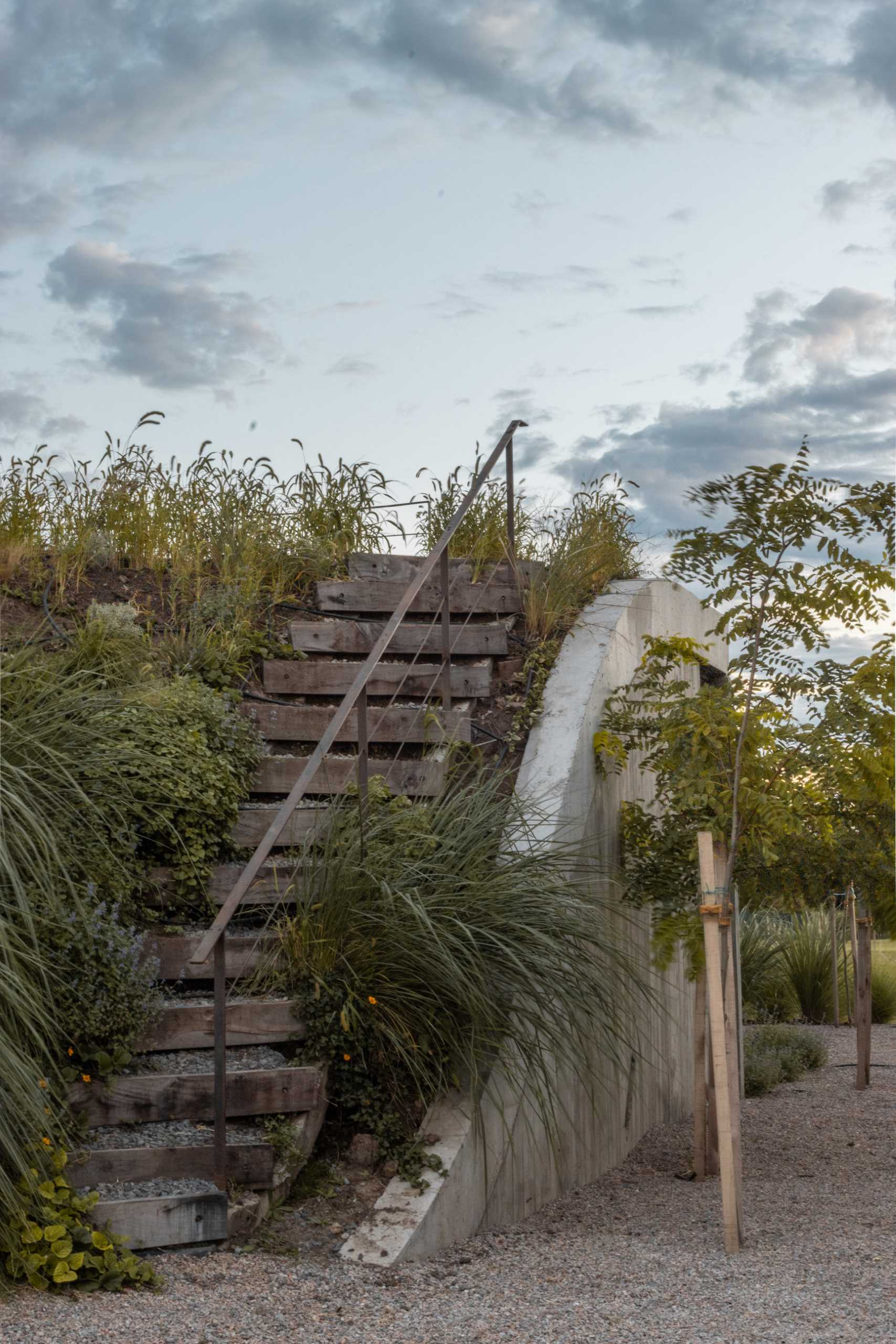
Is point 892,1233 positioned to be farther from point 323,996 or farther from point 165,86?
point 165,86

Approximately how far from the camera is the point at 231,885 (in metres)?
5.19

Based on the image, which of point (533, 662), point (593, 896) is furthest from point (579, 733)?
A: point (593, 896)

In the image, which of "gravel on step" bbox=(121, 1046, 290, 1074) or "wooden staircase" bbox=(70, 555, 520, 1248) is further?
"gravel on step" bbox=(121, 1046, 290, 1074)

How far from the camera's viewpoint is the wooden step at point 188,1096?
162 inches

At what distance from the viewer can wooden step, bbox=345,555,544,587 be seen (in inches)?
296

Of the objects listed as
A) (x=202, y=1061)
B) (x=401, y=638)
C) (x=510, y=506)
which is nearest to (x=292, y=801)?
(x=202, y=1061)

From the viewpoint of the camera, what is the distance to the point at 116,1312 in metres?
3.23

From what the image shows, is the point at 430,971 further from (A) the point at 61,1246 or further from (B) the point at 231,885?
(A) the point at 61,1246

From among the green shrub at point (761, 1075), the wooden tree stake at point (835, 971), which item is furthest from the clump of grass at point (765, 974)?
the green shrub at point (761, 1075)

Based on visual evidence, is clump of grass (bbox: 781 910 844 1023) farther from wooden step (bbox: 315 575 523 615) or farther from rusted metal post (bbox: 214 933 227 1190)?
rusted metal post (bbox: 214 933 227 1190)

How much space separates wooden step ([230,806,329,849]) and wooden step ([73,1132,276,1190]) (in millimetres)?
1629

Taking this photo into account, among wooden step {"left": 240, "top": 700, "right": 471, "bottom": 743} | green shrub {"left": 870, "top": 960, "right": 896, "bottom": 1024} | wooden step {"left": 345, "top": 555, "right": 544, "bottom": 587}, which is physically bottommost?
green shrub {"left": 870, "top": 960, "right": 896, "bottom": 1024}

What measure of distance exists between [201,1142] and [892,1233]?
8.81 ft

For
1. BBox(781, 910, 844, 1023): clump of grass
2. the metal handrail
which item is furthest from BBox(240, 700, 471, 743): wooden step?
BBox(781, 910, 844, 1023): clump of grass
